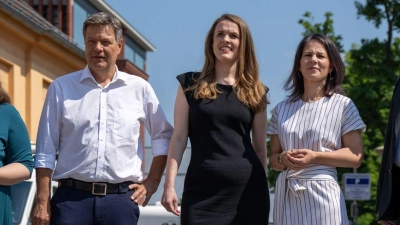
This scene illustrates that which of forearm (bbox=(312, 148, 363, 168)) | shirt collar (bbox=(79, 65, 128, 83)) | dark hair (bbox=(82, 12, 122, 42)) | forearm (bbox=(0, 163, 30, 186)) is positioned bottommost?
forearm (bbox=(0, 163, 30, 186))

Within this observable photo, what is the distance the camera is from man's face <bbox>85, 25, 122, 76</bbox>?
7438mm

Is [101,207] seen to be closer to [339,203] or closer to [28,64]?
[339,203]

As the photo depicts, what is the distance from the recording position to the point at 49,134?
24.2 feet

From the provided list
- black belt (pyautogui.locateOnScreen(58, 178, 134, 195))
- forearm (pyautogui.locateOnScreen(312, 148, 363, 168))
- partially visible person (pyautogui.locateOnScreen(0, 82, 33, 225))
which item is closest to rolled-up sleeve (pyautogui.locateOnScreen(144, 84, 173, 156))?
black belt (pyautogui.locateOnScreen(58, 178, 134, 195))

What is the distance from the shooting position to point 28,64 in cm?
3228

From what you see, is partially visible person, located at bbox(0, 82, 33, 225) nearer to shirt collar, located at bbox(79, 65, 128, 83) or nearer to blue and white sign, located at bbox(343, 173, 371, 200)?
shirt collar, located at bbox(79, 65, 128, 83)

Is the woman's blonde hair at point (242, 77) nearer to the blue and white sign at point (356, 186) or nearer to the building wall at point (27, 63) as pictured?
the building wall at point (27, 63)

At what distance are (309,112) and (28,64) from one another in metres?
25.5

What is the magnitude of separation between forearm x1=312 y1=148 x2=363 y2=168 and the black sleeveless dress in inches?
16.3

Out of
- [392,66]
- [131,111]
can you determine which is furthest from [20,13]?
[131,111]

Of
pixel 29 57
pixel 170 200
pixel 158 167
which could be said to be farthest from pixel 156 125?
pixel 29 57

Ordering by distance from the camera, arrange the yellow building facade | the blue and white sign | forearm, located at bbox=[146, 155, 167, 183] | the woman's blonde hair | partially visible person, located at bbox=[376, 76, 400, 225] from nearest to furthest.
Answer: partially visible person, located at bbox=[376, 76, 400, 225]
the woman's blonde hair
forearm, located at bbox=[146, 155, 167, 183]
the yellow building facade
the blue and white sign

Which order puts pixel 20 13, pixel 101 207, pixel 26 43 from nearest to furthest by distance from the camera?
1. pixel 101 207
2. pixel 20 13
3. pixel 26 43

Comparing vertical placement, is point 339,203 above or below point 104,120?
below
